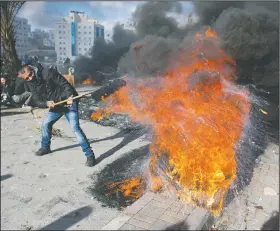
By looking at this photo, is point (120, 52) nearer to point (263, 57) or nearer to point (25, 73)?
point (263, 57)

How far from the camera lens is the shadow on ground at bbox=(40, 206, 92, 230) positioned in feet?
10.9

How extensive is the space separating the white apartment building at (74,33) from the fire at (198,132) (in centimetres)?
1299

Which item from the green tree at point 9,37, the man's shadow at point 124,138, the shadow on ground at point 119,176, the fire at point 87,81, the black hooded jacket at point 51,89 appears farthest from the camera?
the fire at point 87,81

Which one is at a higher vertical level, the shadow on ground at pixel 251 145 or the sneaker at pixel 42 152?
the sneaker at pixel 42 152

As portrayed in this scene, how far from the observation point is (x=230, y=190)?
167 inches

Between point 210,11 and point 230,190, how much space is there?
22.2ft

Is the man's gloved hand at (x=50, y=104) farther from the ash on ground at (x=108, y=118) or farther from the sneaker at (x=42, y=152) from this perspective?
the ash on ground at (x=108, y=118)

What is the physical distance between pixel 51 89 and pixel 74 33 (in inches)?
555

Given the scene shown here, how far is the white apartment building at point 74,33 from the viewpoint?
56.7 ft

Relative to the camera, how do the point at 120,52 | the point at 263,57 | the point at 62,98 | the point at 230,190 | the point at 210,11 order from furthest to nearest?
the point at 120,52 → the point at 210,11 → the point at 263,57 → the point at 62,98 → the point at 230,190

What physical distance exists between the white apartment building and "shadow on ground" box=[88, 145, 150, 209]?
1226 cm

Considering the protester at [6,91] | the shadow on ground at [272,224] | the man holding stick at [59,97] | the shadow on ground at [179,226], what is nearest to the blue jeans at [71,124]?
the man holding stick at [59,97]

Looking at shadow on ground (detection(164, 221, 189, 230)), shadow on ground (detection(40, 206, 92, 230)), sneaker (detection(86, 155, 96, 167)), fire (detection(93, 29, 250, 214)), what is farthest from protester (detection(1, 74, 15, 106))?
shadow on ground (detection(164, 221, 189, 230))

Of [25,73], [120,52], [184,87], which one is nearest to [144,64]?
[184,87]
